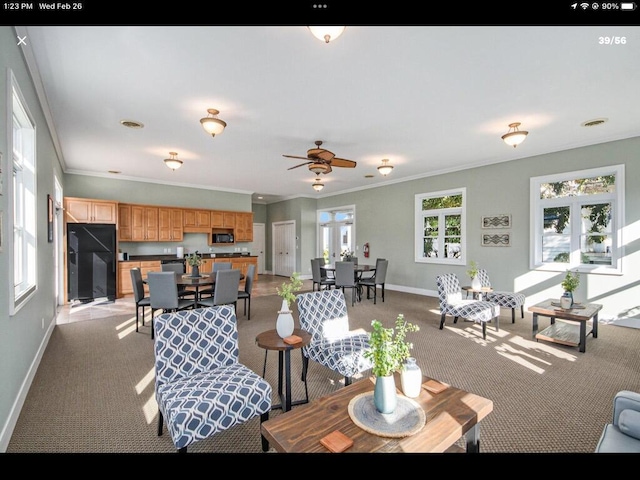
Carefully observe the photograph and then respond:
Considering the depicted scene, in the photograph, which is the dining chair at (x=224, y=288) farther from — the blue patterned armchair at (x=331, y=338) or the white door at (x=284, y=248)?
the white door at (x=284, y=248)

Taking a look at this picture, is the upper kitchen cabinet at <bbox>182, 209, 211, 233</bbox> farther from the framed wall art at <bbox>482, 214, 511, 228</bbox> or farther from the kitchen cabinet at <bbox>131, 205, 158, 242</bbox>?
the framed wall art at <bbox>482, 214, 511, 228</bbox>

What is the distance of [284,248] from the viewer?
11172mm

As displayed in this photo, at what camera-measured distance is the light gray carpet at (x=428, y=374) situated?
6.66ft

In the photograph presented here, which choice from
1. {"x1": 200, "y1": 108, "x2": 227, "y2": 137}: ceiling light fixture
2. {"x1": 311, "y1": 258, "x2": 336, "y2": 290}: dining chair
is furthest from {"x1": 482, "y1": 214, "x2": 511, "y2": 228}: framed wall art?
{"x1": 200, "y1": 108, "x2": 227, "y2": 137}: ceiling light fixture

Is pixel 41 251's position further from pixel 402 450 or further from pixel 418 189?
pixel 418 189

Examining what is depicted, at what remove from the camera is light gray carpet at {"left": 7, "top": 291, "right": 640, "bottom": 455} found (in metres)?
2.03

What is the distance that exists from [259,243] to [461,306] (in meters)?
8.77

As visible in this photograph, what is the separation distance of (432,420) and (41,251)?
4420 mm

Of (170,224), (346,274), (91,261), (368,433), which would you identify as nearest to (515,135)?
(346,274)

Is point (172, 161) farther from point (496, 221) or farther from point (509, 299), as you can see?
point (496, 221)

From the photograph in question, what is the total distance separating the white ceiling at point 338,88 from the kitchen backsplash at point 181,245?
9.06 feet

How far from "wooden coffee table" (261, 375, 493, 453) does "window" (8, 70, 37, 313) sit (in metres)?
2.73

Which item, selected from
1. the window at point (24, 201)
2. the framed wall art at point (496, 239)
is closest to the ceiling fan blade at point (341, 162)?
the framed wall art at point (496, 239)
